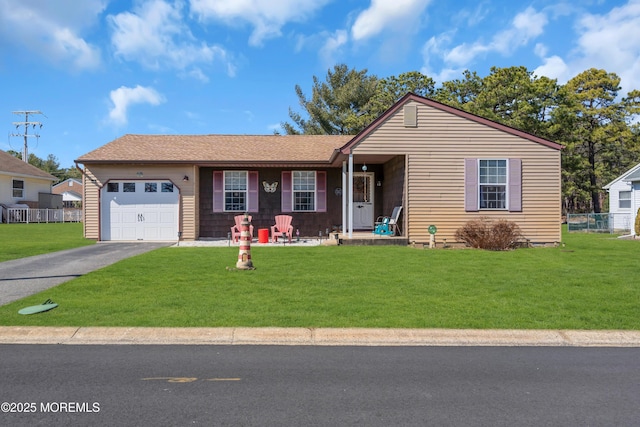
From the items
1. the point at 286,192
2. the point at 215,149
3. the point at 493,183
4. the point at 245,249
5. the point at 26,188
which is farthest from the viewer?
the point at 26,188

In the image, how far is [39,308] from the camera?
23.6ft

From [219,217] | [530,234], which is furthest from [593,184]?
[219,217]

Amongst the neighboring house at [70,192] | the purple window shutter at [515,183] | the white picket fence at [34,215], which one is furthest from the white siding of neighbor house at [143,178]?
the neighboring house at [70,192]

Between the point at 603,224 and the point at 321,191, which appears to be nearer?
the point at 321,191

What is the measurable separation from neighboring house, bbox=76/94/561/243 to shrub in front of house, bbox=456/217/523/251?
34 cm

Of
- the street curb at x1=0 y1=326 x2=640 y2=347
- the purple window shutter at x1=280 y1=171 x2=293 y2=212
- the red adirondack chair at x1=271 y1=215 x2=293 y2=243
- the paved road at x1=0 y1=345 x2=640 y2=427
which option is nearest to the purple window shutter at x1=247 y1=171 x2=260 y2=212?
the purple window shutter at x1=280 y1=171 x2=293 y2=212

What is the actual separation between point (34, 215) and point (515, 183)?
35.7 meters

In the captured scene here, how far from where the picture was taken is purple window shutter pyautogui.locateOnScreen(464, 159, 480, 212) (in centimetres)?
1691

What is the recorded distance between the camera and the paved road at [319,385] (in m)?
3.96

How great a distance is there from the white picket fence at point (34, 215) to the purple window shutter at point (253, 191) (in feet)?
83.1

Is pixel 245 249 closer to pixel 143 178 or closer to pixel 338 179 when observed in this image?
pixel 338 179

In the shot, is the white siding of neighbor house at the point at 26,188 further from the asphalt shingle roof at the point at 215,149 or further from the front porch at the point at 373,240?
the front porch at the point at 373,240

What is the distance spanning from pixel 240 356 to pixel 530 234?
1404 cm

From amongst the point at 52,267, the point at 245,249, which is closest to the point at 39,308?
the point at 245,249
